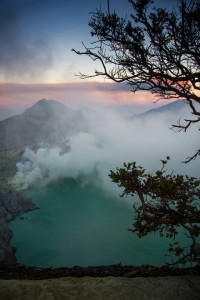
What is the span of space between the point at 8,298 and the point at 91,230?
171145mm

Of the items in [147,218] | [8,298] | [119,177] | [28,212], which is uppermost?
[28,212]

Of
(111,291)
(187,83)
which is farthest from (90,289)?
(187,83)

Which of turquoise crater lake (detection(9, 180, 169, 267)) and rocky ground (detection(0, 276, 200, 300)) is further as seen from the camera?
turquoise crater lake (detection(9, 180, 169, 267))

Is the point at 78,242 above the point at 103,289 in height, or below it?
above

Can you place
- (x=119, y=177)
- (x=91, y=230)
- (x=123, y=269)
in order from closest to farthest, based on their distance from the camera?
(x=119, y=177)
(x=123, y=269)
(x=91, y=230)

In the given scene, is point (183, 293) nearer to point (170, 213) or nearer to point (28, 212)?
point (170, 213)

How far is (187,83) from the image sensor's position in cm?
718

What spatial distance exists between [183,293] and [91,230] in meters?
171

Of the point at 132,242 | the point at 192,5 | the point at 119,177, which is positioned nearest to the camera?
the point at 192,5

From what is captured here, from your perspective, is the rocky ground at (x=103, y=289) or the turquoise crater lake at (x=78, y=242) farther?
the turquoise crater lake at (x=78, y=242)

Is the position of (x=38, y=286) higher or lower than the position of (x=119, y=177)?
lower

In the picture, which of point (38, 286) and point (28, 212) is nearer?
point (38, 286)

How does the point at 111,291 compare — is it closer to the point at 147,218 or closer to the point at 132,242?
the point at 147,218

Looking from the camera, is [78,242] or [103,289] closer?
[103,289]
